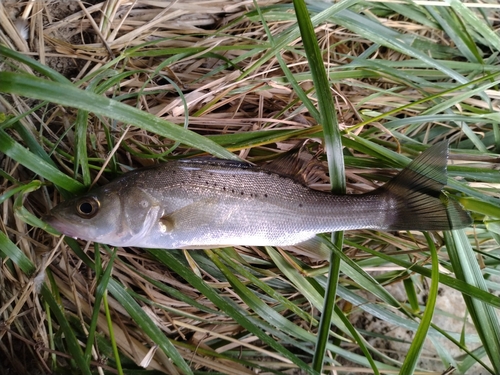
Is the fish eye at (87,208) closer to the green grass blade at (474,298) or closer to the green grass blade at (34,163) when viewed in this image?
the green grass blade at (34,163)

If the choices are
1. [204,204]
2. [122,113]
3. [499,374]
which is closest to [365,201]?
[204,204]

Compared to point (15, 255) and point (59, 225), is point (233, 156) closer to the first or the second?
point (59, 225)

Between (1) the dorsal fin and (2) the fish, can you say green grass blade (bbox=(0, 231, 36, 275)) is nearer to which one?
(2) the fish

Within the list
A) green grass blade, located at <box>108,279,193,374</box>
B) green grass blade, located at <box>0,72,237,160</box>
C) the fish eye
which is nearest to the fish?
the fish eye

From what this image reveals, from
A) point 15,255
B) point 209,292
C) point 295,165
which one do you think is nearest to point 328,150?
point 295,165

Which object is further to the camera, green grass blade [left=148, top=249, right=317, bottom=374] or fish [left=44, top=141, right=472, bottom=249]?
green grass blade [left=148, top=249, right=317, bottom=374]

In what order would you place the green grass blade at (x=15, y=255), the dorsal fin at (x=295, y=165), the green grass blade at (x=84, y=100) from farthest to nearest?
the dorsal fin at (x=295, y=165) → the green grass blade at (x=15, y=255) → the green grass blade at (x=84, y=100)

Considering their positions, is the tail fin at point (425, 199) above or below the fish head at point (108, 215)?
above

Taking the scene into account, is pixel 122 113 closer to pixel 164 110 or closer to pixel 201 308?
pixel 164 110

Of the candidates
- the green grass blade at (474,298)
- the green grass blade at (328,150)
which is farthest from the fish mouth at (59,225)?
the green grass blade at (474,298)
